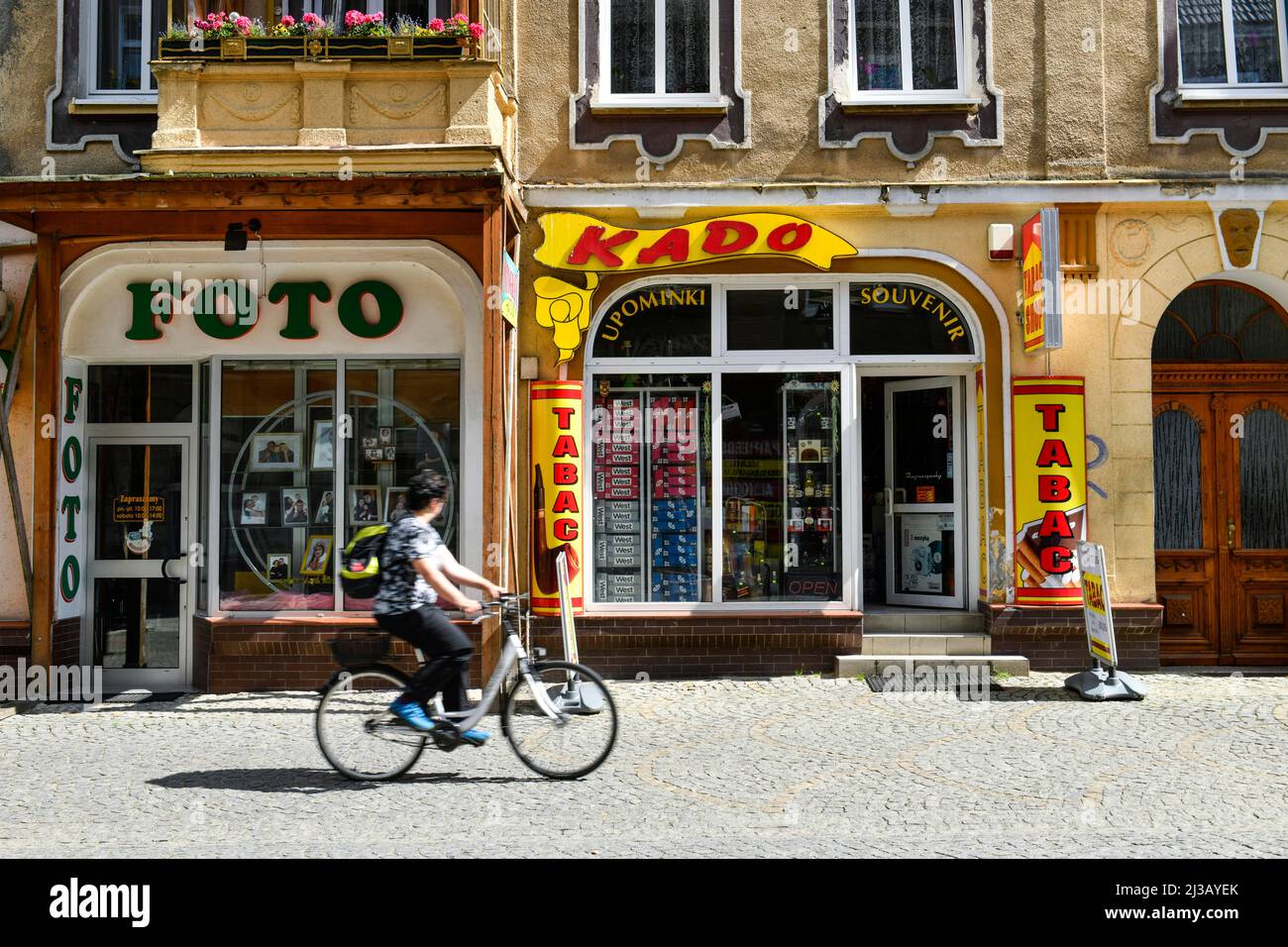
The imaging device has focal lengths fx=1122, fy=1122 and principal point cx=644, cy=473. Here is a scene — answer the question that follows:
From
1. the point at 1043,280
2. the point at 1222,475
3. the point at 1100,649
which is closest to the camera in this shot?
the point at 1100,649

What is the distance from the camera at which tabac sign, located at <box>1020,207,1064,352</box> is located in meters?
9.33

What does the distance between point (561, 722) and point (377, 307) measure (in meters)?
4.93

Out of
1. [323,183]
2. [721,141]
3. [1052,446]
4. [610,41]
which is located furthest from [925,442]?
[323,183]

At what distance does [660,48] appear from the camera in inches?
410

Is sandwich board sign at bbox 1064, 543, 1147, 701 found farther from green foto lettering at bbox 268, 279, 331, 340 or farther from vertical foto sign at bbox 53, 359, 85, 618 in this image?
vertical foto sign at bbox 53, 359, 85, 618

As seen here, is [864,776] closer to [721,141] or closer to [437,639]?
[437,639]

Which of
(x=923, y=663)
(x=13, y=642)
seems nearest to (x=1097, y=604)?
(x=923, y=663)

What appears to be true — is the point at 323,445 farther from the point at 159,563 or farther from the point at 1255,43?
the point at 1255,43

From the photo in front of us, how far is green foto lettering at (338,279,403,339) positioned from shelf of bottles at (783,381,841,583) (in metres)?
3.62

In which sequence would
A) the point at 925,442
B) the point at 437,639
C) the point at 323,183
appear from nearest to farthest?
the point at 437,639, the point at 323,183, the point at 925,442

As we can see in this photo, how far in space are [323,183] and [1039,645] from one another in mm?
7220

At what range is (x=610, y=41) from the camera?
34.2 feet

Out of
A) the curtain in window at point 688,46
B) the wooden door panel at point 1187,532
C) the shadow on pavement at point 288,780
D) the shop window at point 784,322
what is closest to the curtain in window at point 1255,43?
the wooden door panel at point 1187,532

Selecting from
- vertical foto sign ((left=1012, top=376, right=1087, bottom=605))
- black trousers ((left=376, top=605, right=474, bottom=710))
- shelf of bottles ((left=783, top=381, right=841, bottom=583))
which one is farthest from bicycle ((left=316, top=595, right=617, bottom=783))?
vertical foto sign ((left=1012, top=376, right=1087, bottom=605))
